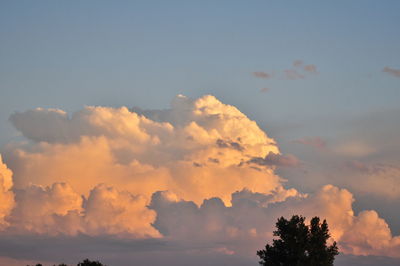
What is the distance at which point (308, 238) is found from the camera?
127 metres

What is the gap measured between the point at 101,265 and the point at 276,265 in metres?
56.7

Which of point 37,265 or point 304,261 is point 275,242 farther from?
point 37,265

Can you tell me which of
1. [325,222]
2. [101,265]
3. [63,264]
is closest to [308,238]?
[325,222]

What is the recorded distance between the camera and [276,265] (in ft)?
417

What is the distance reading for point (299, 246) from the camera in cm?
12612

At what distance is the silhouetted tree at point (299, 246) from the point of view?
414ft

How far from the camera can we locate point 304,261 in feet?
411

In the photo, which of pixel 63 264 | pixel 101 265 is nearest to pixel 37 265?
pixel 63 264

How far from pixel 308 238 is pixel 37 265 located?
79.6m

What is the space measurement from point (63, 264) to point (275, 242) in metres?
69.1

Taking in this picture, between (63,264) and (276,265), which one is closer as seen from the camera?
Result: (276,265)

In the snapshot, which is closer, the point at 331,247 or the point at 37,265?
the point at 331,247

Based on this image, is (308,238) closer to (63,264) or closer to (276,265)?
(276,265)

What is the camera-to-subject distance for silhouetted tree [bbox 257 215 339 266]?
12606 centimetres
